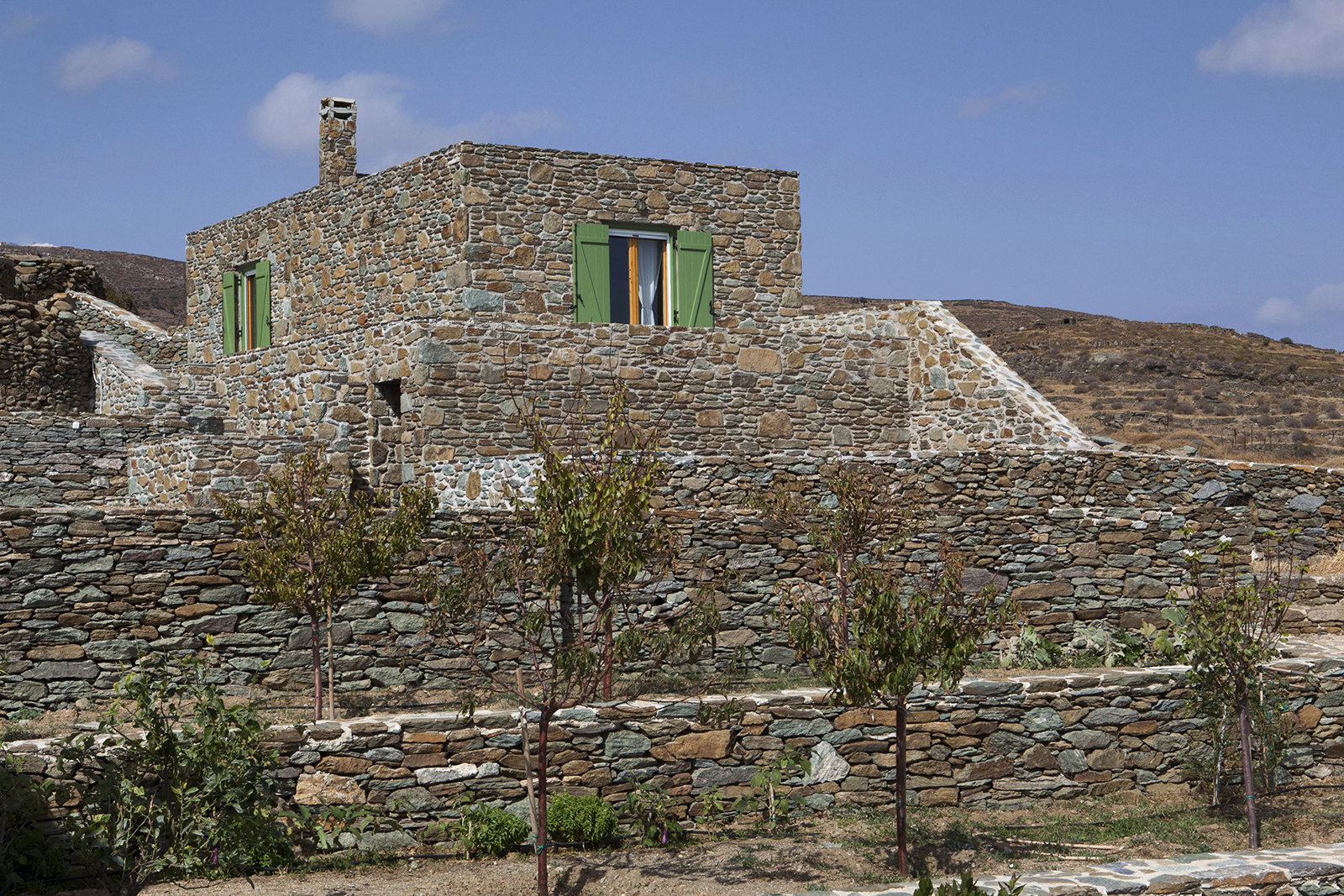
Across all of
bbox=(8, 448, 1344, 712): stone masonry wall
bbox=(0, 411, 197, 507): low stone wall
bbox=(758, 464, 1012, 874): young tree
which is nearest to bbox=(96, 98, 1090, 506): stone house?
bbox=(0, 411, 197, 507): low stone wall

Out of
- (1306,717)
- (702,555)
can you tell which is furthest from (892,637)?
(1306,717)

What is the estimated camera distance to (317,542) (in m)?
9.89

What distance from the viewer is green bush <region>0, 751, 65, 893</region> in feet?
27.1

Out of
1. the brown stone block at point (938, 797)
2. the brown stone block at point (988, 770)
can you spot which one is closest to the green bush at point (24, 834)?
the brown stone block at point (938, 797)

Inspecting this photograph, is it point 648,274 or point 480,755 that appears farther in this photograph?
point 648,274

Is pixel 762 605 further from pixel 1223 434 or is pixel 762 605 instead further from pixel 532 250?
pixel 1223 434

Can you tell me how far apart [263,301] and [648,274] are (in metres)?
7.31

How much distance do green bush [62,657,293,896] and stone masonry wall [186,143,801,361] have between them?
392 inches

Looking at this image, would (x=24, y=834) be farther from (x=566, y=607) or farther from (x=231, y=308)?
(x=231, y=308)

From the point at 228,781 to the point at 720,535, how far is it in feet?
17.2

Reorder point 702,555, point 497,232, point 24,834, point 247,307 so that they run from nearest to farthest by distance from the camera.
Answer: point 24,834, point 702,555, point 497,232, point 247,307

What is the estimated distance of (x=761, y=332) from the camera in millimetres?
17594

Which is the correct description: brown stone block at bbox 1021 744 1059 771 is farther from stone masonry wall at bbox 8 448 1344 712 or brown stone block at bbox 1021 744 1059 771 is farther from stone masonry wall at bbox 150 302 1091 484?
stone masonry wall at bbox 150 302 1091 484

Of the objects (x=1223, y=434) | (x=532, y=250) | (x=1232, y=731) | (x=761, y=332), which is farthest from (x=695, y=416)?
(x=1223, y=434)
